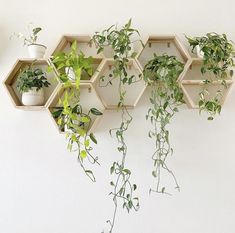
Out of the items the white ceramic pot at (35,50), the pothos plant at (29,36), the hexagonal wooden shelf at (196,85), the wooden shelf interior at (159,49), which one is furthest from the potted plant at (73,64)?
the hexagonal wooden shelf at (196,85)

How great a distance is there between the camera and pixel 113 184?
5.39 feet

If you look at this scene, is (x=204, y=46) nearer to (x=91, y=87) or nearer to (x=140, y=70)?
(x=140, y=70)

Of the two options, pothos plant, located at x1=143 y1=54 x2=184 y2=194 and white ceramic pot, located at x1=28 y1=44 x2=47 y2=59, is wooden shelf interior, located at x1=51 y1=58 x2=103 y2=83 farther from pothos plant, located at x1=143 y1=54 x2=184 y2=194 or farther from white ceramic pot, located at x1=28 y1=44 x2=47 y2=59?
pothos plant, located at x1=143 y1=54 x2=184 y2=194

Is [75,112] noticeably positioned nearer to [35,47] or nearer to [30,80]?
[30,80]

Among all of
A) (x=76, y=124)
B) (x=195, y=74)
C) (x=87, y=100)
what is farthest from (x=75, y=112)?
(x=195, y=74)

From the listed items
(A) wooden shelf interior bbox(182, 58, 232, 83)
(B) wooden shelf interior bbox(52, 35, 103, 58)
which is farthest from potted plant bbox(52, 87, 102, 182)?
(A) wooden shelf interior bbox(182, 58, 232, 83)

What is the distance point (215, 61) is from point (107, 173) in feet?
2.83

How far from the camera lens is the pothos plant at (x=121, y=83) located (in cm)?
162

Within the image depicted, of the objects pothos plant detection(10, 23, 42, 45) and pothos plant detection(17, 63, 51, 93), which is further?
pothos plant detection(10, 23, 42, 45)

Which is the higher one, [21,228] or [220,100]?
[220,100]

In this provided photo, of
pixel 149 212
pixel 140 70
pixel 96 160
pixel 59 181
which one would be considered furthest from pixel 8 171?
pixel 140 70

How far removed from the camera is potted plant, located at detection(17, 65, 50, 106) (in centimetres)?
163

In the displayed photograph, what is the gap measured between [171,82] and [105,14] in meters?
0.61

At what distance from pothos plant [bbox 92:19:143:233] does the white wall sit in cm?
4
